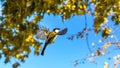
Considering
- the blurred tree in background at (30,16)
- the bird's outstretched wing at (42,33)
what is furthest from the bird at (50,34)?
the blurred tree in background at (30,16)

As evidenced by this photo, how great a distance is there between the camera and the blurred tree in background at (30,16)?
749cm

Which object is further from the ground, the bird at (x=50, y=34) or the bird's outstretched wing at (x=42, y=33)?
the bird's outstretched wing at (x=42, y=33)

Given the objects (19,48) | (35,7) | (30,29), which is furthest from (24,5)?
(19,48)

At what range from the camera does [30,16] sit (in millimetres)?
7598

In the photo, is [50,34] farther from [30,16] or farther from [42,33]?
[30,16]

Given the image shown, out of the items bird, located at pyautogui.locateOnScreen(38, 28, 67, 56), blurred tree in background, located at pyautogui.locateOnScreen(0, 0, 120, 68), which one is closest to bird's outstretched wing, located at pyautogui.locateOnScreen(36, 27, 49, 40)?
bird, located at pyautogui.locateOnScreen(38, 28, 67, 56)

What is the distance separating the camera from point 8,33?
841 centimetres

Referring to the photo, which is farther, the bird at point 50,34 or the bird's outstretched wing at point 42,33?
the bird at point 50,34

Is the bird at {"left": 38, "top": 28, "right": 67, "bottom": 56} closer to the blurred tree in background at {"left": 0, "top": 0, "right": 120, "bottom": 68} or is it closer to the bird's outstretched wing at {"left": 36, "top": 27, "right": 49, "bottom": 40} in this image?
the bird's outstretched wing at {"left": 36, "top": 27, "right": 49, "bottom": 40}

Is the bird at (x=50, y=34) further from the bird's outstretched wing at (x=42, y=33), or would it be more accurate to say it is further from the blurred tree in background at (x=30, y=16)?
the blurred tree in background at (x=30, y=16)

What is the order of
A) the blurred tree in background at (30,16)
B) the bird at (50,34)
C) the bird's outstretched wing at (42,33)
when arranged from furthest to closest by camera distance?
1. the blurred tree in background at (30,16)
2. the bird at (50,34)
3. the bird's outstretched wing at (42,33)

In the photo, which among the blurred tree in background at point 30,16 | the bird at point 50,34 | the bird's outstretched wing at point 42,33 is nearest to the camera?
the bird's outstretched wing at point 42,33

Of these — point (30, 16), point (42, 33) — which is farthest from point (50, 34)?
point (30, 16)

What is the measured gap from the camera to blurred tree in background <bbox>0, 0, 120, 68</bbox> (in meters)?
7.49
